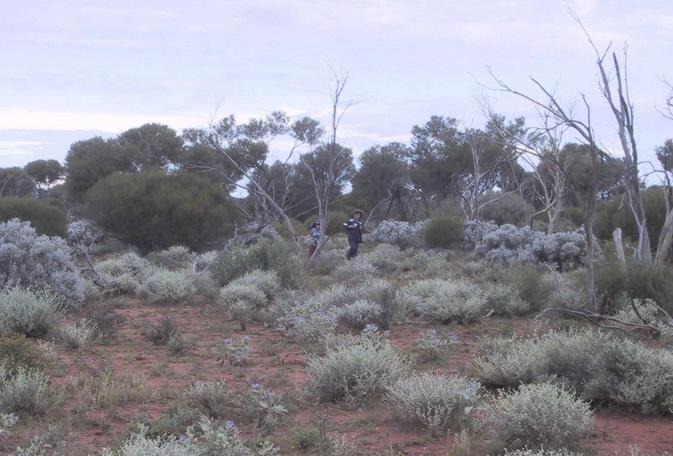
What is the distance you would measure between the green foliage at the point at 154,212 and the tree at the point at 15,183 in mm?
20528

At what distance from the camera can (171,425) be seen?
19.1ft

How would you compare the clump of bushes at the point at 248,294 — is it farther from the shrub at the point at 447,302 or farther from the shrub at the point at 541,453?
the shrub at the point at 541,453

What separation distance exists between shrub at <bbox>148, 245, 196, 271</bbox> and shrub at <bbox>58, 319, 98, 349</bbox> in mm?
9713

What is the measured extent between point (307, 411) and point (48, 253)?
713cm

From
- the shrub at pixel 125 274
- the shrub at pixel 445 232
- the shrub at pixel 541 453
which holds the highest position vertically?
the shrub at pixel 445 232

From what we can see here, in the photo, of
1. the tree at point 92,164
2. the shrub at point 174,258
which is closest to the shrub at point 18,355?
the shrub at point 174,258

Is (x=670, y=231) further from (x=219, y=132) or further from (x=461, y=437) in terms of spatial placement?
(x=219, y=132)

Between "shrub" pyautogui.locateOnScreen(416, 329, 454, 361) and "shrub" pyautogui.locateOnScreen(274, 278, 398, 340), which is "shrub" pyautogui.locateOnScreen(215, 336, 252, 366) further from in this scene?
"shrub" pyautogui.locateOnScreen(416, 329, 454, 361)

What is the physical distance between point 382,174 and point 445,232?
66.7ft

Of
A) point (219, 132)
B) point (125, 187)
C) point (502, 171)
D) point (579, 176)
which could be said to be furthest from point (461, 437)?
point (502, 171)

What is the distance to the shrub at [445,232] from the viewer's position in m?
27.7

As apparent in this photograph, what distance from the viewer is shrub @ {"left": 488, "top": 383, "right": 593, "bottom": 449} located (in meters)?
5.29

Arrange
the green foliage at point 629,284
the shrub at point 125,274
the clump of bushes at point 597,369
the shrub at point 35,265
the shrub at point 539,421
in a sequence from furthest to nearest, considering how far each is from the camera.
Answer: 1. the shrub at point 125,274
2. the shrub at point 35,265
3. the green foliage at point 629,284
4. the clump of bushes at point 597,369
5. the shrub at point 539,421

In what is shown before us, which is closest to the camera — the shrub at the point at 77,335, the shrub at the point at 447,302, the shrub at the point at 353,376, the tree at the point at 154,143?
the shrub at the point at 353,376
